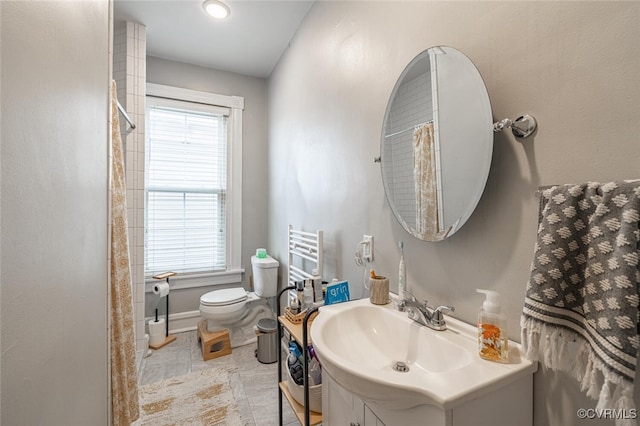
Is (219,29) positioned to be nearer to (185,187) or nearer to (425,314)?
(185,187)

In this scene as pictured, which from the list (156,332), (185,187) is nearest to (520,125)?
(185,187)

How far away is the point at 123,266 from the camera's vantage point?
134 cm

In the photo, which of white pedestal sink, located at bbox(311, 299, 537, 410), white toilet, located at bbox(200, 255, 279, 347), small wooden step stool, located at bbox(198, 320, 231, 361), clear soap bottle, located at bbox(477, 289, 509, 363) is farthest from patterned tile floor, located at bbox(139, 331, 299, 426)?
clear soap bottle, located at bbox(477, 289, 509, 363)

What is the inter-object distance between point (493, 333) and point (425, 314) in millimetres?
239

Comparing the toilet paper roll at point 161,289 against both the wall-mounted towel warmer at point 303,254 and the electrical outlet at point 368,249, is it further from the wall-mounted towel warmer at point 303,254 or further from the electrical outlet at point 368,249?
the electrical outlet at point 368,249

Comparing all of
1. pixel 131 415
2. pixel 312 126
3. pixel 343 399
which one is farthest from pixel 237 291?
pixel 343 399

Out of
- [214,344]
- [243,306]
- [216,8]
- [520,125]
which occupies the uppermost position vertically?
[216,8]

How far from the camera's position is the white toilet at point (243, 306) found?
88.7 inches

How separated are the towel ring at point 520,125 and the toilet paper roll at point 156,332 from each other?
2.90m

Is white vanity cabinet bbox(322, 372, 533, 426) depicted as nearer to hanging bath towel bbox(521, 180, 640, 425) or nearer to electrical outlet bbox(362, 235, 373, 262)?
hanging bath towel bbox(521, 180, 640, 425)

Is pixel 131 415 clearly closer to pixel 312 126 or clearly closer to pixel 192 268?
pixel 192 268

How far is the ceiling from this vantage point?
194cm

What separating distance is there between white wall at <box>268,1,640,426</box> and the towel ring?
0.02m

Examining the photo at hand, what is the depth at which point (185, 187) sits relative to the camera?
2.74m
